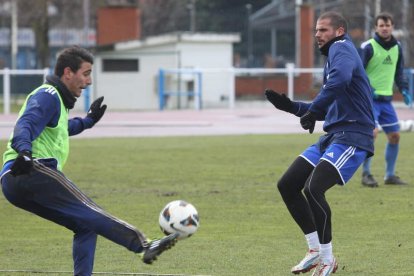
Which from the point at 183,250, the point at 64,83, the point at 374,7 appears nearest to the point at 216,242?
the point at 183,250

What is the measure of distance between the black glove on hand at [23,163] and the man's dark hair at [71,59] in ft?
2.65

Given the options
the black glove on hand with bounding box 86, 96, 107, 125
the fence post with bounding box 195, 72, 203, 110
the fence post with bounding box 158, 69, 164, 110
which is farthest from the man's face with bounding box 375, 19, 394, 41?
the fence post with bounding box 158, 69, 164, 110

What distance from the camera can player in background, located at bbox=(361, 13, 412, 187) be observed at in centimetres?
1404

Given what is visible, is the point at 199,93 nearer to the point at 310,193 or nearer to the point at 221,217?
the point at 221,217

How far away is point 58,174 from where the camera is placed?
7.27 metres

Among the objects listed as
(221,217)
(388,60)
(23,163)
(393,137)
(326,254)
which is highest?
(388,60)

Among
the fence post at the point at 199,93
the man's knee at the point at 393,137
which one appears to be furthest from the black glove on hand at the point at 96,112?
the fence post at the point at 199,93

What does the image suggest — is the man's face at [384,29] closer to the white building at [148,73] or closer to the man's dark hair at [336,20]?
the man's dark hair at [336,20]

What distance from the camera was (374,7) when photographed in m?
44.4

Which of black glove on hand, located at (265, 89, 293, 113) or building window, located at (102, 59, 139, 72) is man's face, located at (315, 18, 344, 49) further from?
building window, located at (102, 59, 139, 72)

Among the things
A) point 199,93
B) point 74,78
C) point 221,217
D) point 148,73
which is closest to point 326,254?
point 74,78

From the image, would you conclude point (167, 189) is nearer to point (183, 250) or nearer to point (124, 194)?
point (124, 194)

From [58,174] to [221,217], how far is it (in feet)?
15.9

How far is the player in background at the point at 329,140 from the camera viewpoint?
328 inches
